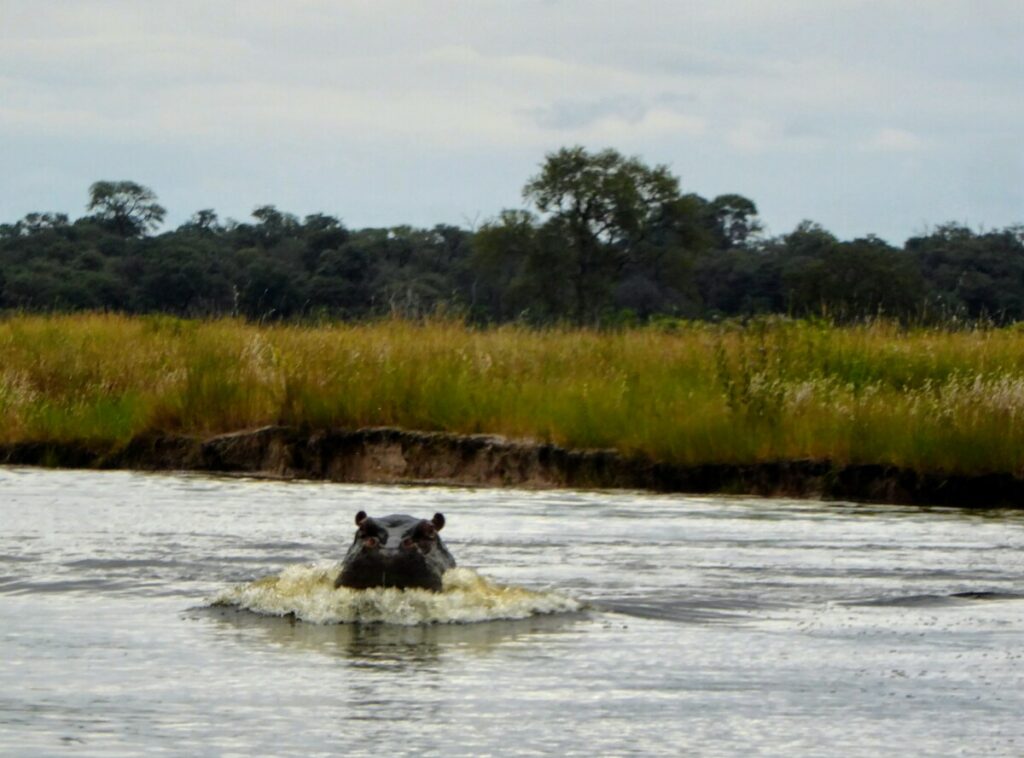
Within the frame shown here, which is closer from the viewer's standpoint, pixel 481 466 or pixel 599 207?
pixel 481 466

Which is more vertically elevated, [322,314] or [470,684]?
[322,314]

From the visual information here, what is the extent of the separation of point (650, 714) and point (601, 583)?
143 inches

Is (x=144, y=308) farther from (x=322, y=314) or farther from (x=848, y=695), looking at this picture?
(x=848, y=695)

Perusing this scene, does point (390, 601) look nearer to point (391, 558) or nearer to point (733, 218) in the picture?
point (391, 558)

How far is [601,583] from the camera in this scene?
10234 mm

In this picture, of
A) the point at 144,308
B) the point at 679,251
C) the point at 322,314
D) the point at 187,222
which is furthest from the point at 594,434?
the point at 187,222

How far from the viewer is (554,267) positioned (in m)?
60.7

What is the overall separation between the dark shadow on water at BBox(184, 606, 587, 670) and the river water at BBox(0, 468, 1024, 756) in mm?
26

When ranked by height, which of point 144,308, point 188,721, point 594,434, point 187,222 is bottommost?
point 188,721

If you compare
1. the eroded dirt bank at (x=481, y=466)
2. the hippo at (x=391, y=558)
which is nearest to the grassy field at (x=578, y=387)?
the eroded dirt bank at (x=481, y=466)

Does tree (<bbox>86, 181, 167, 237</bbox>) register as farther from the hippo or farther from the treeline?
the hippo

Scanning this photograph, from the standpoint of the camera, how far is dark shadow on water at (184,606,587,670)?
7949 millimetres

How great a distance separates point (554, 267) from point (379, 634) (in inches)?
2062

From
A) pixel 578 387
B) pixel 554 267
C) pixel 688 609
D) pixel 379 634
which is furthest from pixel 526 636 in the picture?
pixel 554 267
